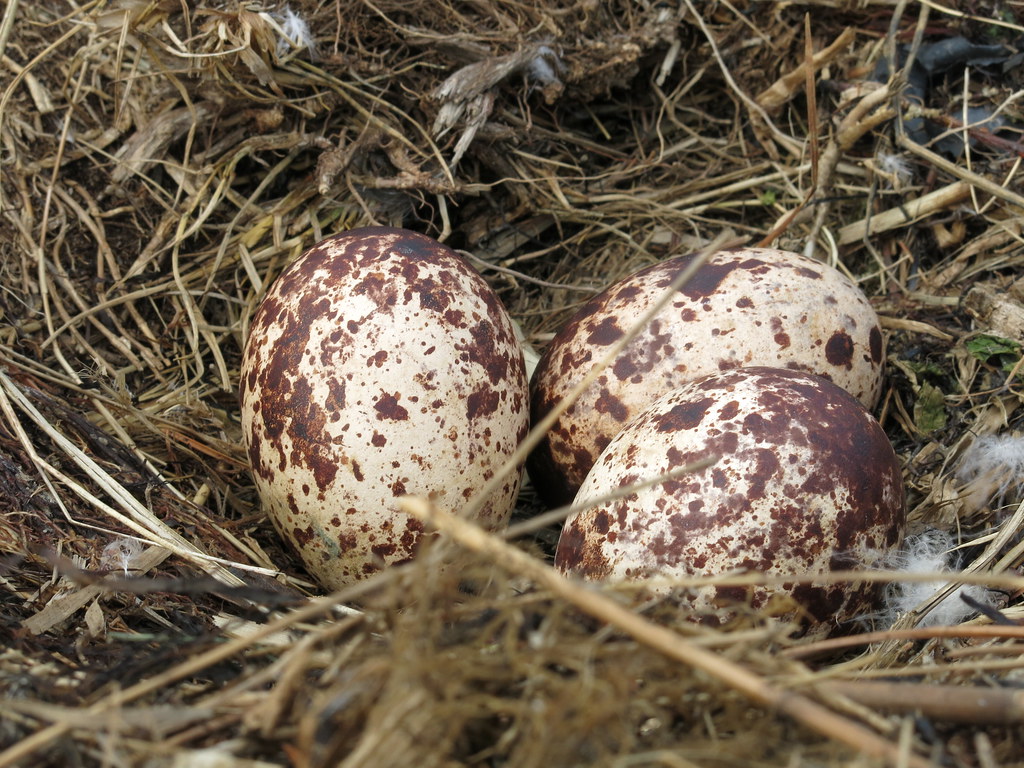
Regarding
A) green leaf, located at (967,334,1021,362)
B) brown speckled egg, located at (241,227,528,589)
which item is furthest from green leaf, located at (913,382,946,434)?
brown speckled egg, located at (241,227,528,589)

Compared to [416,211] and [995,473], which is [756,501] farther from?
[416,211]

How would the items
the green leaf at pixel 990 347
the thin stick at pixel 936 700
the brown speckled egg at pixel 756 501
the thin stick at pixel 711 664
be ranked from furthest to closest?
the green leaf at pixel 990 347
the brown speckled egg at pixel 756 501
the thin stick at pixel 936 700
the thin stick at pixel 711 664

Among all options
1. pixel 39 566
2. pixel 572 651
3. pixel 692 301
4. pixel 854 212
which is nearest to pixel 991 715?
pixel 572 651

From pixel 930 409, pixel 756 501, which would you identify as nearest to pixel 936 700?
pixel 756 501

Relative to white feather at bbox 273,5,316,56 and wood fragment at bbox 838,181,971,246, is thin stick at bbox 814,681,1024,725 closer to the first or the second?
wood fragment at bbox 838,181,971,246

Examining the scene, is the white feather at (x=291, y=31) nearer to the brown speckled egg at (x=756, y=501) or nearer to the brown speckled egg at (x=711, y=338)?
the brown speckled egg at (x=711, y=338)

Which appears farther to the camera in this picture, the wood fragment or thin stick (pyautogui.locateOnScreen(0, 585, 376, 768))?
the wood fragment

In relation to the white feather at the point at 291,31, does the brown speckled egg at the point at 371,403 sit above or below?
below

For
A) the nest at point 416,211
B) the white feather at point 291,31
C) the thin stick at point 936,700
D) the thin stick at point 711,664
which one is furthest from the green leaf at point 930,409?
the white feather at point 291,31
